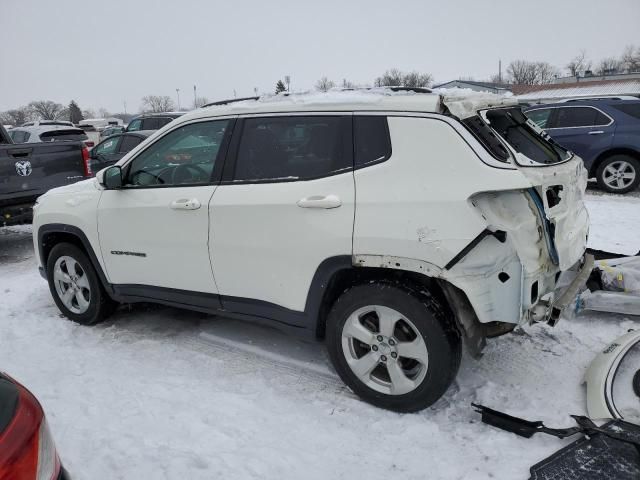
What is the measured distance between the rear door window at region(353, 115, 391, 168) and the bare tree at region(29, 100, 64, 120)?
105 metres

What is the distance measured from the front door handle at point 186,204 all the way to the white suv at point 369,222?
0.05 ft

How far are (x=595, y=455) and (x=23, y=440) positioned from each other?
2483 millimetres

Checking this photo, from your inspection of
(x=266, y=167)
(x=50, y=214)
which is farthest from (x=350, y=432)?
(x=50, y=214)

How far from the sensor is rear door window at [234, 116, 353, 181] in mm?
3047

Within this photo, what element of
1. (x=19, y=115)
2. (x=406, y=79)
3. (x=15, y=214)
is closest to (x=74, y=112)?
(x=19, y=115)

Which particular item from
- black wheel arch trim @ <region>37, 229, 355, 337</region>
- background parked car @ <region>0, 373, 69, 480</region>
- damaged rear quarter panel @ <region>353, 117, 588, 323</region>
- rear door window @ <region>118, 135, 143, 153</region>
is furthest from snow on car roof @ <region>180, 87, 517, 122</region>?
rear door window @ <region>118, 135, 143, 153</region>

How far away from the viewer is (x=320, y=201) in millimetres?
2969

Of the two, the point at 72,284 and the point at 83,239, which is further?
the point at 72,284

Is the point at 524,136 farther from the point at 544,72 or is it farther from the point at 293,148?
the point at 544,72

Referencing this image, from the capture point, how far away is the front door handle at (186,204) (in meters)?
3.45

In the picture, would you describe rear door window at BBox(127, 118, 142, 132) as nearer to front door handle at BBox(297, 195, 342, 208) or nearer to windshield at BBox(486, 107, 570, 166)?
front door handle at BBox(297, 195, 342, 208)

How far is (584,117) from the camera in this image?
9.70 m

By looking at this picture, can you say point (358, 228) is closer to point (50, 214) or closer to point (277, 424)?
point (277, 424)

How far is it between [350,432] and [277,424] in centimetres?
45
